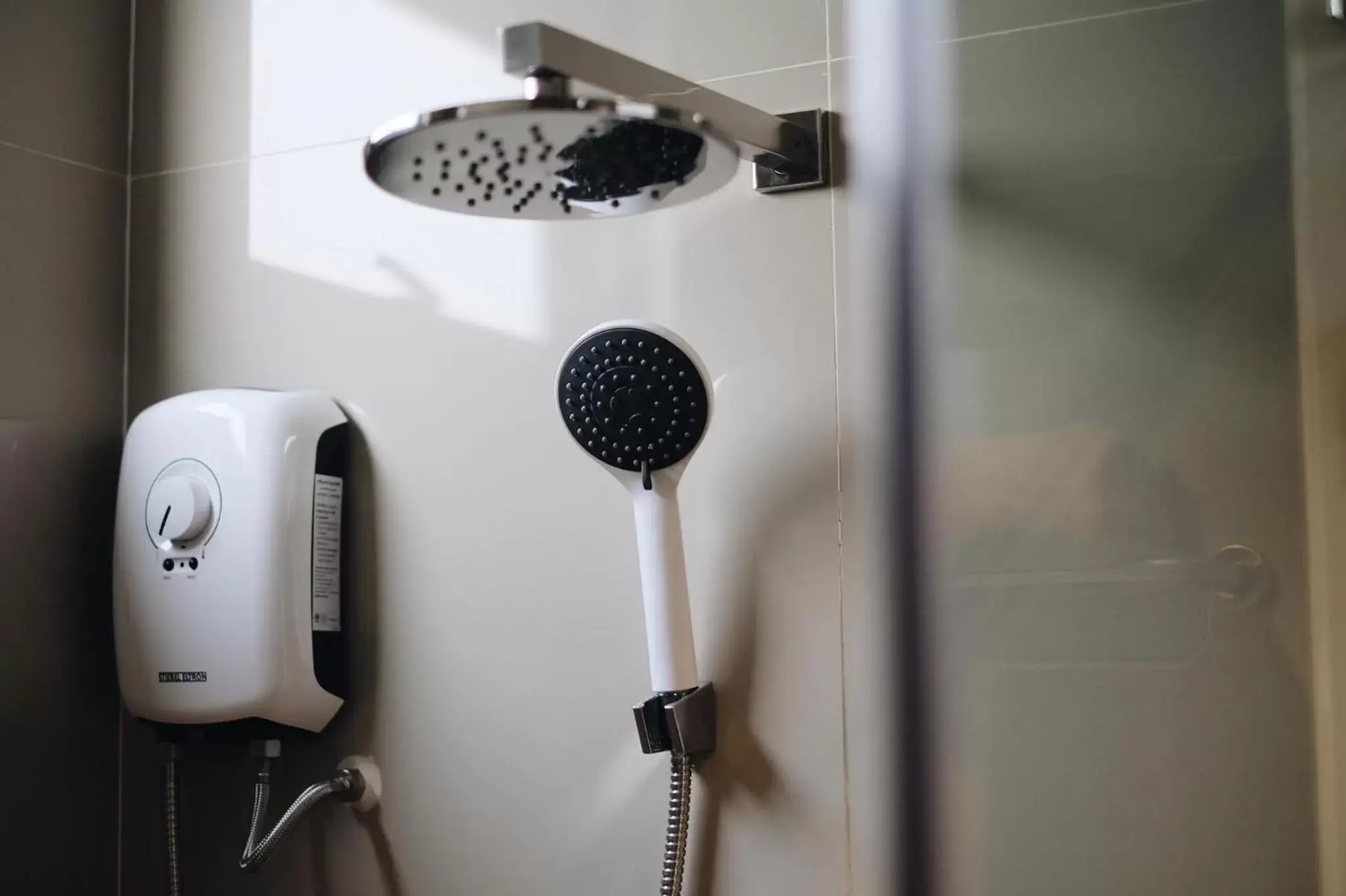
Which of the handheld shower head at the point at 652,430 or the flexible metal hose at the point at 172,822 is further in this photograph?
the flexible metal hose at the point at 172,822

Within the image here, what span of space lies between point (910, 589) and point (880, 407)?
0.06 m

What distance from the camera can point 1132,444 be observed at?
1.31 feet

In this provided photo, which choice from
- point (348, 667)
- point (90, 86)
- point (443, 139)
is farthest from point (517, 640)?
point (90, 86)

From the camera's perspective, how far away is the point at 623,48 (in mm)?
1046

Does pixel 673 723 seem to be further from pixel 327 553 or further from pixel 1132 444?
pixel 1132 444

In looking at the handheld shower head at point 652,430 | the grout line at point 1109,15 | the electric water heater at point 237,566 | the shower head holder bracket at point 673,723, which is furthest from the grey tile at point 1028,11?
the electric water heater at point 237,566

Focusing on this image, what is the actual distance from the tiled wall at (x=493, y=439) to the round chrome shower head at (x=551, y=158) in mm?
206

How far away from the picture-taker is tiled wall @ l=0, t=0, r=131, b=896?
3.75 ft

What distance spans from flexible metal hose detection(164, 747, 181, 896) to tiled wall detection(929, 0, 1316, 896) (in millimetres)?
920

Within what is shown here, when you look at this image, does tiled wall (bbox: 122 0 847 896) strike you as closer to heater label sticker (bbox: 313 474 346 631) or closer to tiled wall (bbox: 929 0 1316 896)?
heater label sticker (bbox: 313 474 346 631)

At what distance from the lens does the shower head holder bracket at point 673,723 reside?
36.2 inches

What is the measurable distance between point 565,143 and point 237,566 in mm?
534

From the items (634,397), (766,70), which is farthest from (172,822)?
(766,70)

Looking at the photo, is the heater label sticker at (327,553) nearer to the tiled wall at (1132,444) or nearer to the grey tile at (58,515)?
the grey tile at (58,515)
